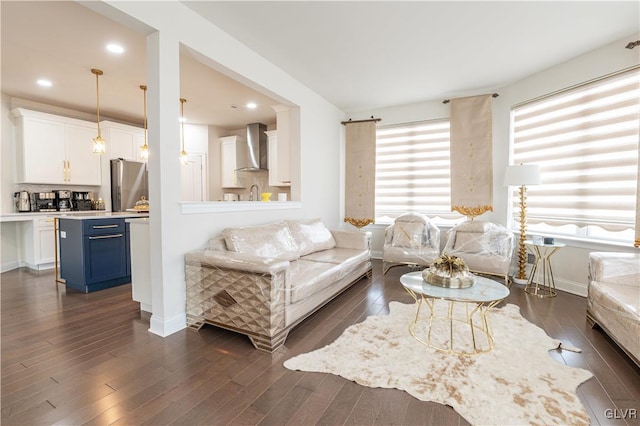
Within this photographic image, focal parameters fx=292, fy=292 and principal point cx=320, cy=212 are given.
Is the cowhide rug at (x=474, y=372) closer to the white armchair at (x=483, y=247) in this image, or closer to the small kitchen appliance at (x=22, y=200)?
the white armchair at (x=483, y=247)

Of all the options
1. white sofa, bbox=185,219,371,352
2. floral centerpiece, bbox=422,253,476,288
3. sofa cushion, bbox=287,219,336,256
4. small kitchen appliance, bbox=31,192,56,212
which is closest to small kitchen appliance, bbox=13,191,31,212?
small kitchen appliance, bbox=31,192,56,212

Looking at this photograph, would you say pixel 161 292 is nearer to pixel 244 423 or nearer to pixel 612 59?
pixel 244 423

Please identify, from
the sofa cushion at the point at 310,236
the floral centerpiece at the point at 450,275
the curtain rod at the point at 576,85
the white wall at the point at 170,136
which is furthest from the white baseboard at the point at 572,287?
the white wall at the point at 170,136

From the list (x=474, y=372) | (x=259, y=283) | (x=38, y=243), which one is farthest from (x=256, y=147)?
(x=474, y=372)

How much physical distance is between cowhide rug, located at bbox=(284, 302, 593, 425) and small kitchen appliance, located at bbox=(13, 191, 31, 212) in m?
5.44

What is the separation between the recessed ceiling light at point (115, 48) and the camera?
313 cm

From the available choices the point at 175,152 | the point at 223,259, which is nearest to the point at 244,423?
the point at 223,259

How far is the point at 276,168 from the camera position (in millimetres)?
5688

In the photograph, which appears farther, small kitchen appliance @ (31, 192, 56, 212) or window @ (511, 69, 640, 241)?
small kitchen appliance @ (31, 192, 56, 212)

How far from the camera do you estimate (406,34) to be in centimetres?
304

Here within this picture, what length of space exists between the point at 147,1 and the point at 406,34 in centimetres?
238

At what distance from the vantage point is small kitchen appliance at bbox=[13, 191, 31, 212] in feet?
15.5

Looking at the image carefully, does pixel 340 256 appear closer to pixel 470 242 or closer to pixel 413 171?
pixel 470 242

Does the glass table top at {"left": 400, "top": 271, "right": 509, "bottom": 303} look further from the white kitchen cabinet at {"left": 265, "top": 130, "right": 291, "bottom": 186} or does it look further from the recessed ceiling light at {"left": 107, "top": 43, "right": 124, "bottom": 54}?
the recessed ceiling light at {"left": 107, "top": 43, "right": 124, "bottom": 54}
